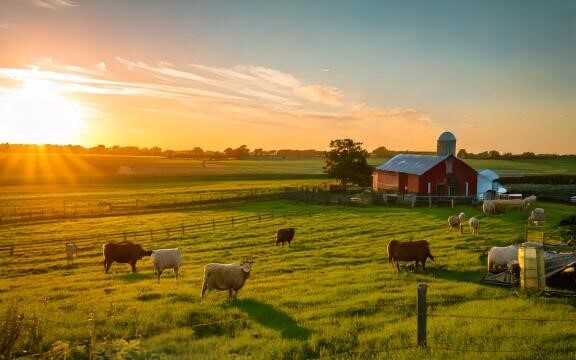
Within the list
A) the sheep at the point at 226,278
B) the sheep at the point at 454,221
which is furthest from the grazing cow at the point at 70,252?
the sheep at the point at 454,221

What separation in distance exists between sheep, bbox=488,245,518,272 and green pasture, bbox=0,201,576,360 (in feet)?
2.43

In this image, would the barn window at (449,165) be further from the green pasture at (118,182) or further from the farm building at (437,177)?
the green pasture at (118,182)

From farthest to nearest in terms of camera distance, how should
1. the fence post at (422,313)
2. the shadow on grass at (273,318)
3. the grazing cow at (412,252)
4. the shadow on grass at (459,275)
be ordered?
the grazing cow at (412,252) → the shadow on grass at (459,275) → the shadow on grass at (273,318) → the fence post at (422,313)

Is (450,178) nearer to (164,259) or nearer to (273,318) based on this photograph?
(164,259)

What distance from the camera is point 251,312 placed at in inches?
533

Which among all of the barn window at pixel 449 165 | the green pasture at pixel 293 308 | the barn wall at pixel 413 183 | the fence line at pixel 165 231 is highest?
the barn window at pixel 449 165

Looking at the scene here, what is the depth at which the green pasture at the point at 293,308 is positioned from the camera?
10.3 metres

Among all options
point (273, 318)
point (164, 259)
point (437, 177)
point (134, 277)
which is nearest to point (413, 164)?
point (437, 177)

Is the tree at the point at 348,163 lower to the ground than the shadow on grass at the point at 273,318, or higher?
higher

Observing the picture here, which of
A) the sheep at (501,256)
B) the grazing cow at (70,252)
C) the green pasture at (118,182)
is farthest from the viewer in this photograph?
the green pasture at (118,182)

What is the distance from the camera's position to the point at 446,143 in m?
59.5

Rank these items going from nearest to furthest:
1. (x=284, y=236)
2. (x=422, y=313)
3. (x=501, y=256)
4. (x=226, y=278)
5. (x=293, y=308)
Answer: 1. (x=422, y=313)
2. (x=293, y=308)
3. (x=226, y=278)
4. (x=501, y=256)
5. (x=284, y=236)

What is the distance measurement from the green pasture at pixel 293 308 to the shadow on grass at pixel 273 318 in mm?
35

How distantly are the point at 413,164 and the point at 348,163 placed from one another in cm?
1400
